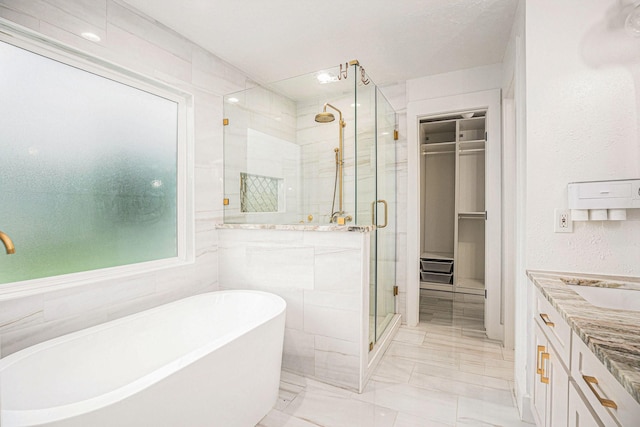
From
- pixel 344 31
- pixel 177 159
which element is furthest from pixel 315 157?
pixel 177 159

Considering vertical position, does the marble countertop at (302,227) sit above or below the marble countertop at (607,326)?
above

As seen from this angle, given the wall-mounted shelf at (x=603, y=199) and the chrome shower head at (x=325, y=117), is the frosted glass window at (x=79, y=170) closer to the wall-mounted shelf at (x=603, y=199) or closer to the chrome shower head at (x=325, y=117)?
the chrome shower head at (x=325, y=117)

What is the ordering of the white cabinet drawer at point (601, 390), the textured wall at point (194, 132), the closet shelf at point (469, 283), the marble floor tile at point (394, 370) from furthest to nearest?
1. the closet shelf at point (469, 283)
2. the marble floor tile at point (394, 370)
3. the textured wall at point (194, 132)
4. the white cabinet drawer at point (601, 390)

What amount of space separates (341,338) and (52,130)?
219 centimetres

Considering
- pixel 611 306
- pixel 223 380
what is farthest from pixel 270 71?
pixel 611 306

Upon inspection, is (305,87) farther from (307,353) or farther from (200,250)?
(307,353)

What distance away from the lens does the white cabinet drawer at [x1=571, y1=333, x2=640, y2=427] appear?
0.67 metres

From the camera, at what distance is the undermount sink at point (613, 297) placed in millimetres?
1454

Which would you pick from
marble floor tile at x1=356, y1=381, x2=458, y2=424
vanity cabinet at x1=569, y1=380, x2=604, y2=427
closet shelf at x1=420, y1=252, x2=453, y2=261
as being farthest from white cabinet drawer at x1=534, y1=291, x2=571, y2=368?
closet shelf at x1=420, y1=252, x2=453, y2=261

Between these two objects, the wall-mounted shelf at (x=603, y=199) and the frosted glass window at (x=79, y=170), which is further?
the frosted glass window at (x=79, y=170)

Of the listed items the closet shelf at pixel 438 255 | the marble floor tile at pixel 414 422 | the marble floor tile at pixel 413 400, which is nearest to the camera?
the marble floor tile at pixel 414 422

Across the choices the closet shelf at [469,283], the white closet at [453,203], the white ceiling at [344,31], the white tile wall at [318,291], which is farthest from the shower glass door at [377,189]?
the closet shelf at [469,283]

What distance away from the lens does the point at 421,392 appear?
2131mm

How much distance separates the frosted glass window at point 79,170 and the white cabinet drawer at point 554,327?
247 centimetres
